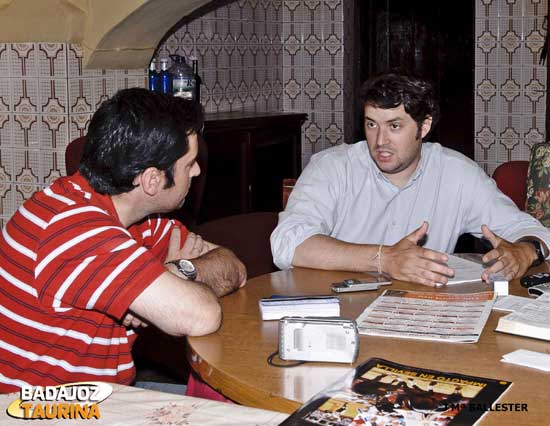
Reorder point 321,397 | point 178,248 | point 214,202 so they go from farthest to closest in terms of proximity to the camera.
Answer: point 214,202
point 178,248
point 321,397

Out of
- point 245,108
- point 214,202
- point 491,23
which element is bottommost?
point 214,202

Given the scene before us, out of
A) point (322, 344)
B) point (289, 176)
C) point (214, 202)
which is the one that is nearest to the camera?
point (322, 344)

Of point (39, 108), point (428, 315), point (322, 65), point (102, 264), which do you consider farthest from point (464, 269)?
point (322, 65)

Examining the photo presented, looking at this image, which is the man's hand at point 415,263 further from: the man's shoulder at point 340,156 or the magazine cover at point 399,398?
the magazine cover at point 399,398

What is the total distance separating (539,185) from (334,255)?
5.36 feet

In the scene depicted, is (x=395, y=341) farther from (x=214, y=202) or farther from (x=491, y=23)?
(x=491, y=23)

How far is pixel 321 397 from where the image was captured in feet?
5.09

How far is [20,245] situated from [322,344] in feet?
2.42

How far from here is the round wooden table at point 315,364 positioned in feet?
5.53

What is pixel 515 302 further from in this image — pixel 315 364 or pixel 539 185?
pixel 539 185

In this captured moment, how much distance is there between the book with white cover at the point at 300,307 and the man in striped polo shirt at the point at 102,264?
138 mm

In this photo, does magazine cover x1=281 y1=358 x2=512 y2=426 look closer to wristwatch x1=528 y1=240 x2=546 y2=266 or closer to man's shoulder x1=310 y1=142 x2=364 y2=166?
wristwatch x1=528 y1=240 x2=546 y2=266

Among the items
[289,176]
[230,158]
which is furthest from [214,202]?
[289,176]

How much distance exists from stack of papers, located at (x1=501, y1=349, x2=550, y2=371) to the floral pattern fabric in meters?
2.10
